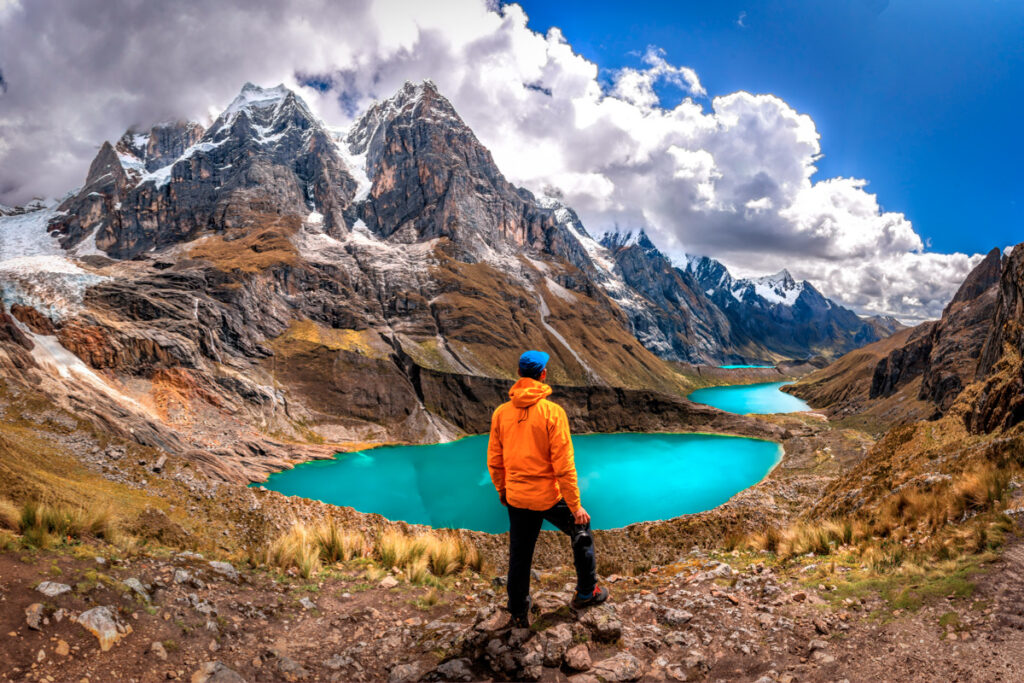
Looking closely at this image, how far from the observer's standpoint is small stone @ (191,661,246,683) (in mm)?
4082

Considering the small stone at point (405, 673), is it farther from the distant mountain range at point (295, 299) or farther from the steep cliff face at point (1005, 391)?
the distant mountain range at point (295, 299)

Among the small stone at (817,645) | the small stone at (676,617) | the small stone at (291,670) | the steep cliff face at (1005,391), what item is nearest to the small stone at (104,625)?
the small stone at (291,670)

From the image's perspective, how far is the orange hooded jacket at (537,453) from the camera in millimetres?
5438

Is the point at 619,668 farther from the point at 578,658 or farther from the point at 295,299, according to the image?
the point at 295,299

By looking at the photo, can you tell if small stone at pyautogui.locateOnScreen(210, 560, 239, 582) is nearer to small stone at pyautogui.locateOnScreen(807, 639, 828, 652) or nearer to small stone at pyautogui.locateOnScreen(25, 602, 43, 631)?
small stone at pyautogui.locateOnScreen(25, 602, 43, 631)

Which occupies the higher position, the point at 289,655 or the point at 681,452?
the point at 289,655

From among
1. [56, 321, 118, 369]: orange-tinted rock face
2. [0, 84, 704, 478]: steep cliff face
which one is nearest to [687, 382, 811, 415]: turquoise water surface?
[0, 84, 704, 478]: steep cliff face

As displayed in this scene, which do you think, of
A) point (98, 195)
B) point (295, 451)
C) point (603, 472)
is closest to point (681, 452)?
point (603, 472)

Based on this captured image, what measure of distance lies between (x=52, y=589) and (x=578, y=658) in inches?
207

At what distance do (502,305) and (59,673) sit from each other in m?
138

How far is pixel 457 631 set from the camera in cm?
564

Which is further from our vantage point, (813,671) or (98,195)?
(98,195)

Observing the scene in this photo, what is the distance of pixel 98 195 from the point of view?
7534 inches

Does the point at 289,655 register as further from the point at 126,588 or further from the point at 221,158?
the point at 221,158
